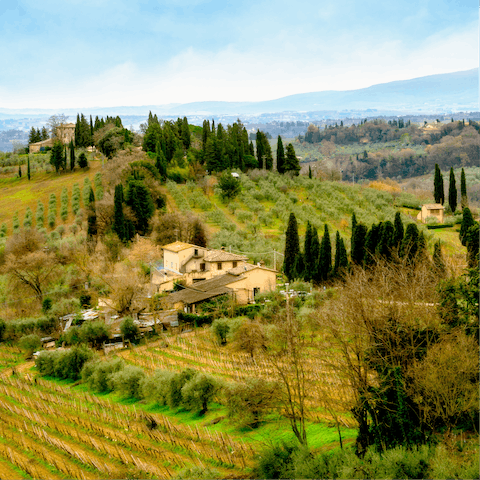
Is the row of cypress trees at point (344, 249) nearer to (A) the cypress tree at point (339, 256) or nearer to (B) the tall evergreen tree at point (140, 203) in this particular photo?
(A) the cypress tree at point (339, 256)

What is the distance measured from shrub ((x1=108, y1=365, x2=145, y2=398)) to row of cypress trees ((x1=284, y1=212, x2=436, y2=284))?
1662 cm

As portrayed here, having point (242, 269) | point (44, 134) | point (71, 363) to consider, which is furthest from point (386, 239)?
point (44, 134)

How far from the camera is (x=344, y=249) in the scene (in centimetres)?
3650

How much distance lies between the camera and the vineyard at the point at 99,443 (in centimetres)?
1572

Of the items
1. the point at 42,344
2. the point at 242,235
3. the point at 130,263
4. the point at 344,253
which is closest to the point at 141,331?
the point at 42,344

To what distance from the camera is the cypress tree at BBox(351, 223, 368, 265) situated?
3691 cm

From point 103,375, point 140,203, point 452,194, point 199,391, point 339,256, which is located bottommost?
point 103,375

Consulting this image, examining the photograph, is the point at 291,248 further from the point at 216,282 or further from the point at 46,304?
the point at 46,304

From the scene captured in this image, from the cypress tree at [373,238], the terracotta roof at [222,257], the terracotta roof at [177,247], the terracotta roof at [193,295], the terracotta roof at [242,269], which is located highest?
the cypress tree at [373,238]

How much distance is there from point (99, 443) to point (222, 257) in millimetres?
23533

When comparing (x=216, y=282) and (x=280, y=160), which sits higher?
(x=280, y=160)

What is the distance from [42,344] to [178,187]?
108 feet

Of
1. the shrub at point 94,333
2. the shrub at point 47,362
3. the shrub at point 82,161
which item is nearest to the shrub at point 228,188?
the shrub at point 82,161

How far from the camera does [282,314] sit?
2130 cm
